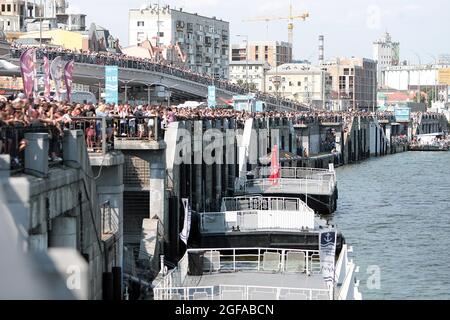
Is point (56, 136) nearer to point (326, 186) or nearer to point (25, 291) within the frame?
point (25, 291)

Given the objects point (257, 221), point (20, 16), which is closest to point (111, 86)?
point (257, 221)

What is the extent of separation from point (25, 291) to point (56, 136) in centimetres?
999

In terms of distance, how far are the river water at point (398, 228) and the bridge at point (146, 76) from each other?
20.5 metres

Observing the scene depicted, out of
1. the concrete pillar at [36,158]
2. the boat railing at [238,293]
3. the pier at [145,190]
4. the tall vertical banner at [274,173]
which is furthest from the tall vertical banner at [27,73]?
the tall vertical banner at [274,173]

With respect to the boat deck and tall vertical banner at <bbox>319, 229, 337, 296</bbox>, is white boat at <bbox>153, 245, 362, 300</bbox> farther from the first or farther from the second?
tall vertical banner at <bbox>319, 229, 337, 296</bbox>

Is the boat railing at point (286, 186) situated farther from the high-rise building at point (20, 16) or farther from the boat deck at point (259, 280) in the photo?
the high-rise building at point (20, 16)

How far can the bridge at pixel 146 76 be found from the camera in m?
94.8

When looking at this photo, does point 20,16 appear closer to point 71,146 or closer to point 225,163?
point 225,163

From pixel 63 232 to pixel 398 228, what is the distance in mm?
34897

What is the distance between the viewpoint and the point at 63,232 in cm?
2077

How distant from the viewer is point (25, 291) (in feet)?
39.8

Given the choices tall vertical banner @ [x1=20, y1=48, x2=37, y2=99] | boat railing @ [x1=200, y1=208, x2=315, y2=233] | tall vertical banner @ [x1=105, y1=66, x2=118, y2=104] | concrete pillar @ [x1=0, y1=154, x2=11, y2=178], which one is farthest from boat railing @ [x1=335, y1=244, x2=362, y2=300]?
tall vertical banner @ [x1=105, y1=66, x2=118, y2=104]

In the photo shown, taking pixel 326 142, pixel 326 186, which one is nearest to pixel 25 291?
pixel 326 186

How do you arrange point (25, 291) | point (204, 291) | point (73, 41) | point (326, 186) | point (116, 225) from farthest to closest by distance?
point (73, 41), point (326, 186), point (116, 225), point (204, 291), point (25, 291)
